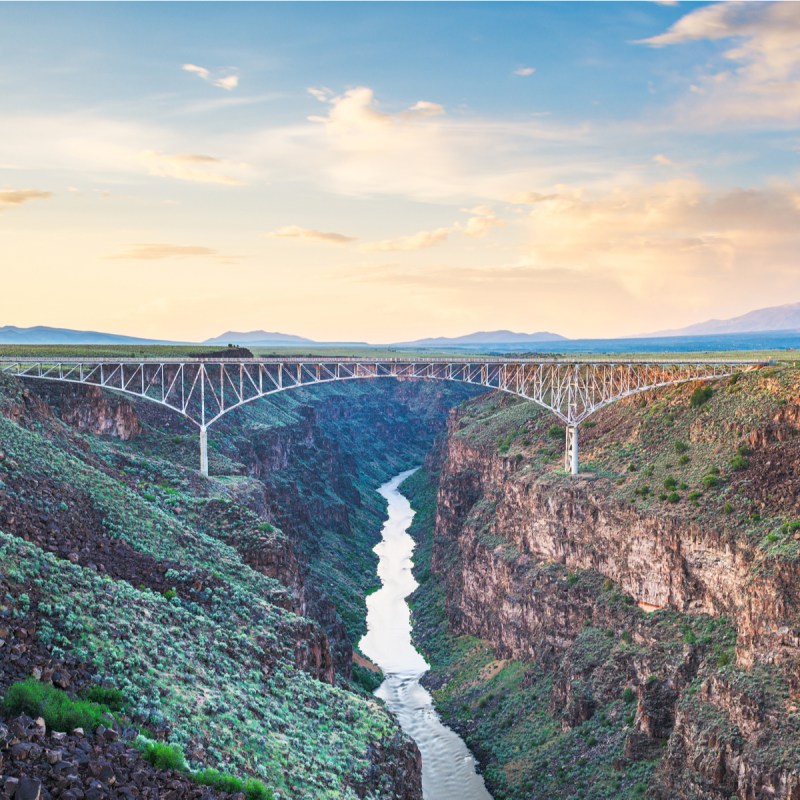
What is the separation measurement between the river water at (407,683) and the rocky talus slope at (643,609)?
173 centimetres

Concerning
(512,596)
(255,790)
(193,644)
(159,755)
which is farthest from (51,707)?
(512,596)

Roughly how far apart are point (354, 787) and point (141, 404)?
193 feet

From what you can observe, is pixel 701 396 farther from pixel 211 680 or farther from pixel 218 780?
pixel 218 780

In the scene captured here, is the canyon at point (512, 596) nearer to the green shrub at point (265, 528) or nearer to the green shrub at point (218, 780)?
the green shrub at point (265, 528)

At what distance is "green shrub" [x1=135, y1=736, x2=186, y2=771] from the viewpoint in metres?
22.2

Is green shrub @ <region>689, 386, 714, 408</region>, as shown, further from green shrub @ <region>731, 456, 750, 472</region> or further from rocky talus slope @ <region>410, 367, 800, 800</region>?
green shrub @ <region>731, 456, 750, 472</region>

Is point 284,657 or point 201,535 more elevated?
point 201,535

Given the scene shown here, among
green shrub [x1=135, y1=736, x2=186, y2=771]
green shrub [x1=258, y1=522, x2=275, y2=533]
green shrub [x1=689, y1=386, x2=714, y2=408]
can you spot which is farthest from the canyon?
green shrub [x1=135, y1=736, x2=186, y2=771]

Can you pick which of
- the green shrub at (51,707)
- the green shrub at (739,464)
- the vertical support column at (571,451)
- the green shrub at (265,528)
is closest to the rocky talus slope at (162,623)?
the green shrub at (51,707)

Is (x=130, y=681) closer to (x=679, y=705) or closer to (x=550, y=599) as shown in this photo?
(x=679, y=705)

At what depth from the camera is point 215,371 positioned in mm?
109000

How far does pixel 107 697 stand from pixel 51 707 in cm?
395

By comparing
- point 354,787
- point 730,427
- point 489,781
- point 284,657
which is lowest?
point 489,781

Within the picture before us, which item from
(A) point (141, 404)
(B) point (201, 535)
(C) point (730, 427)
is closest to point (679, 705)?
(C) point (730, 427)
